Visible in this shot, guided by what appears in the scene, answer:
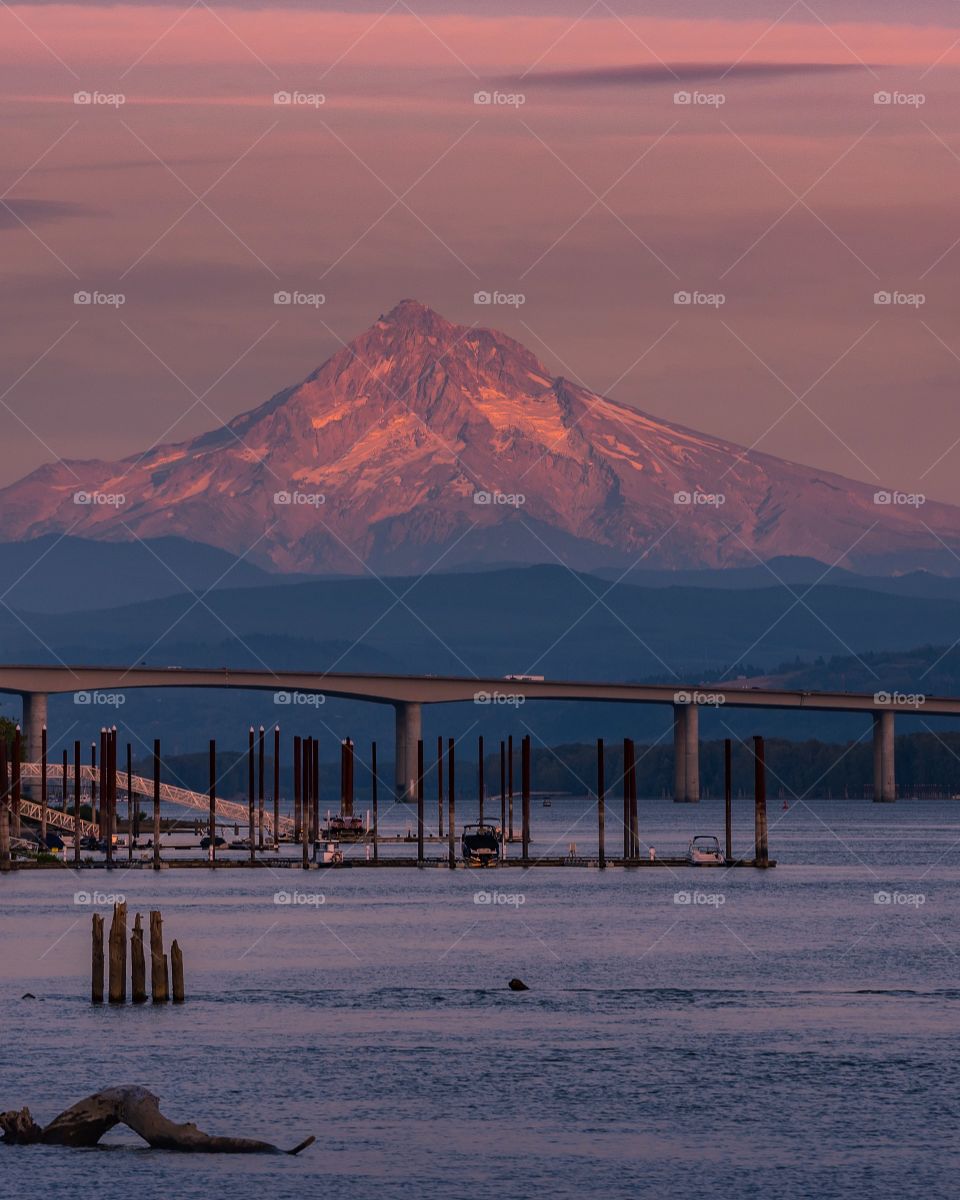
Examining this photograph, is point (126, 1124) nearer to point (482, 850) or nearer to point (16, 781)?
point (16, 781)

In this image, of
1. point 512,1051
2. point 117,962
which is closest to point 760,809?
point 117,962

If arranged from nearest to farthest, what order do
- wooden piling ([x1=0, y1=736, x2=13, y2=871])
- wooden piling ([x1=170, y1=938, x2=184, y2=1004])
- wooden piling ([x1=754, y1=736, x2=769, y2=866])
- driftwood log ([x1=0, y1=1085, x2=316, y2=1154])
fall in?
driftwood log ([x1=0, y1=1085, x2=316, y2=1154]) < wooden piling ([x1=170, y1=938, x2=184, y2=1004]) < wooden piling ([x1=0, y1=736, x2=13, y2=871]) < wooden piling ([x1=754, y1=736, x2=769, y2=866])

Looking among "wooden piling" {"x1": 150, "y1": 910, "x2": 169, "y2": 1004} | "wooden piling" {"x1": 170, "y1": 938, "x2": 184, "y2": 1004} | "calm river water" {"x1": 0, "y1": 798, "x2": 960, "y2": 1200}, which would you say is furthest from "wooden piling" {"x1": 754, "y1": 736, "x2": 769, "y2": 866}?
"wooden piling" {"x1": 150, "y1": 910, "x2": 169, "y2": 1004}

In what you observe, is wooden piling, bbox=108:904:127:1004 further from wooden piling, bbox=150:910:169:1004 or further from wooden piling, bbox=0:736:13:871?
wooden piling, bbox=0:736:13:871

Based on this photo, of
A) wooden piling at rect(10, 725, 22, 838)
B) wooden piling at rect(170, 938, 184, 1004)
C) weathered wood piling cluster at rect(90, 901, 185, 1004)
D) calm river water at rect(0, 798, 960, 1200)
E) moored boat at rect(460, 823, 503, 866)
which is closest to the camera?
calm river water at rect(0, 798, 960, 1200)

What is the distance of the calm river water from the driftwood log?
44 centimetres

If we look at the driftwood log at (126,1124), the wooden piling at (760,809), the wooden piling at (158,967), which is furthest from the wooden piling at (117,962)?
the wooden piling at (760,809)

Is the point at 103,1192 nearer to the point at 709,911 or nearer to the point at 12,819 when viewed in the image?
the point at 709,911

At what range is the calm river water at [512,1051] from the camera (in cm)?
4162

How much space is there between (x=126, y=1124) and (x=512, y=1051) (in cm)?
1406

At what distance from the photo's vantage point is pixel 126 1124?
4294 cm

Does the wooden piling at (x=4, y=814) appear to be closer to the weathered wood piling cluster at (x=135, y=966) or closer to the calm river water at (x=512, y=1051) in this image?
the calm river water at (x=512, y=1051)

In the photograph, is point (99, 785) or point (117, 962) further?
point (99, 785)

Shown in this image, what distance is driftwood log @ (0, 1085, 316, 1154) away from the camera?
42.2 metres
